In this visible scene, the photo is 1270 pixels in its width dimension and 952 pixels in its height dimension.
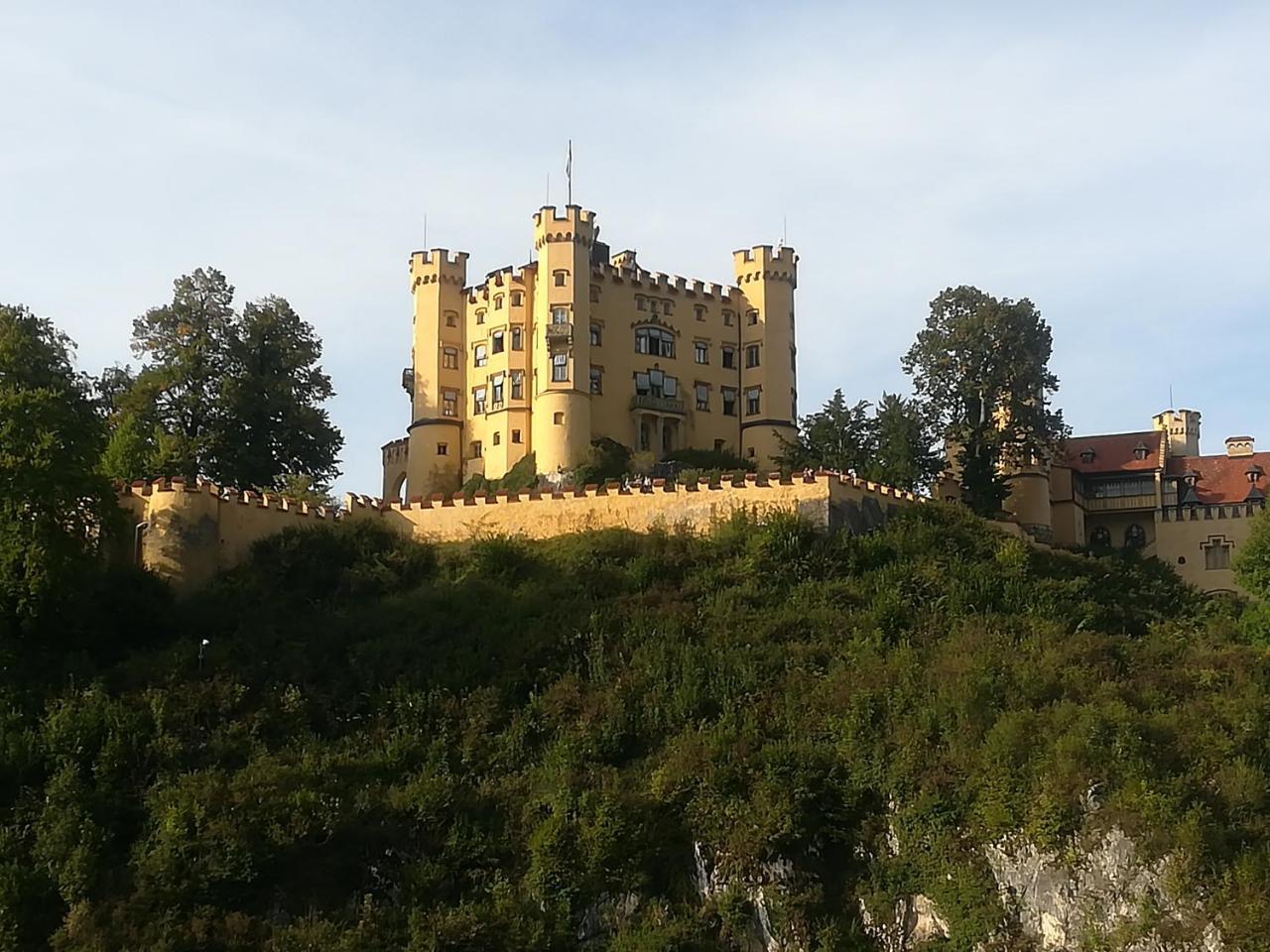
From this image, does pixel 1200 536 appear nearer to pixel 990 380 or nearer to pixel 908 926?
pixel 990 380

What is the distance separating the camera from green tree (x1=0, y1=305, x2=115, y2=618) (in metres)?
42.8

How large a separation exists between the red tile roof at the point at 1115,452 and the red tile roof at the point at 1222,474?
848 mm

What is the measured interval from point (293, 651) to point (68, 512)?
20.3 ft

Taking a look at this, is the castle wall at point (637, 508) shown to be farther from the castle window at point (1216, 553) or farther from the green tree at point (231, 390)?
the castle window at point (1216, 553)

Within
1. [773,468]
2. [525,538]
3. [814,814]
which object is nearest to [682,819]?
[814,814]

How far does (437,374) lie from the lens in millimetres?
68375

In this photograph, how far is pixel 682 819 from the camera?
38.6 metres

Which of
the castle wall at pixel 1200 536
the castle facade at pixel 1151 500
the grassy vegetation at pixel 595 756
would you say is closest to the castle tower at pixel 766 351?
the castle facade at pixel 1151 500

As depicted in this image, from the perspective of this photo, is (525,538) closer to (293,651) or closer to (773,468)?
(293,651)

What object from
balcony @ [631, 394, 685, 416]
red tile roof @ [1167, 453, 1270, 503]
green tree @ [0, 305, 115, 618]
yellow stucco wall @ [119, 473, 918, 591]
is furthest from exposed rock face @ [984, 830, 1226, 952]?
balcony @ [631, 394, 685, 416]

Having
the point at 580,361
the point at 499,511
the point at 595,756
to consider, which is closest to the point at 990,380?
the point at 580,361

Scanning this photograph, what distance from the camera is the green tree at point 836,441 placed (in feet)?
205

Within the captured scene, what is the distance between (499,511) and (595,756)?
1344cm

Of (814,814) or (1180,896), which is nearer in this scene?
(1180,896)
